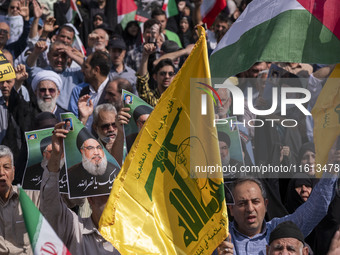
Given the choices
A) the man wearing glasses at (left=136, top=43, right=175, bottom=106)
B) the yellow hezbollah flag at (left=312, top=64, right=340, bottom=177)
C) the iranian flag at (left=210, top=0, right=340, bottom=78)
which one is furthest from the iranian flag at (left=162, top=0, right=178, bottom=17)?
the yellow hezbollah flag at (left=312, top=64, right=340, bottom=177)

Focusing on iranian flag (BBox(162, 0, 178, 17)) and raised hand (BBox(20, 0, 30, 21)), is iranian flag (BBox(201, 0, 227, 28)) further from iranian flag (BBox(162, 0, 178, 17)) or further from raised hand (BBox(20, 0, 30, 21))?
iranian flag (BBox(162, 0, 178, 17))

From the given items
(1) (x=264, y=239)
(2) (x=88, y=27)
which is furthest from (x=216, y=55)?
(2) (x=88, y=27)

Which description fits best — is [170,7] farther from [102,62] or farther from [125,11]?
[102,62]

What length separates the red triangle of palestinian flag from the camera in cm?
675

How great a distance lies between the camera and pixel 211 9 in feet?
34.6

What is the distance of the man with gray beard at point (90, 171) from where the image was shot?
21.8 feet

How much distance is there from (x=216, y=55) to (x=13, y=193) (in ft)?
6.75

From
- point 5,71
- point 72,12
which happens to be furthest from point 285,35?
point 72,12

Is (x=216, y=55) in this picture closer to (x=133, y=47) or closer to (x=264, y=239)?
(x=264, y=239)

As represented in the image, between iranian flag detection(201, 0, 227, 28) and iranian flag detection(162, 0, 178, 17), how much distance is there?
307cm

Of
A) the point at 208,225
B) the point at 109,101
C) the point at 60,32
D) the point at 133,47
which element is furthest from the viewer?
the point at 133,47

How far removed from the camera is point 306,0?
691 centimetres

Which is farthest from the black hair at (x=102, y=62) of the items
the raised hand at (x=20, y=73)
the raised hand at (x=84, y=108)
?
the raised hand at (x=84, y=108)

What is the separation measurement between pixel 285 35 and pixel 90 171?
6.21 ft
